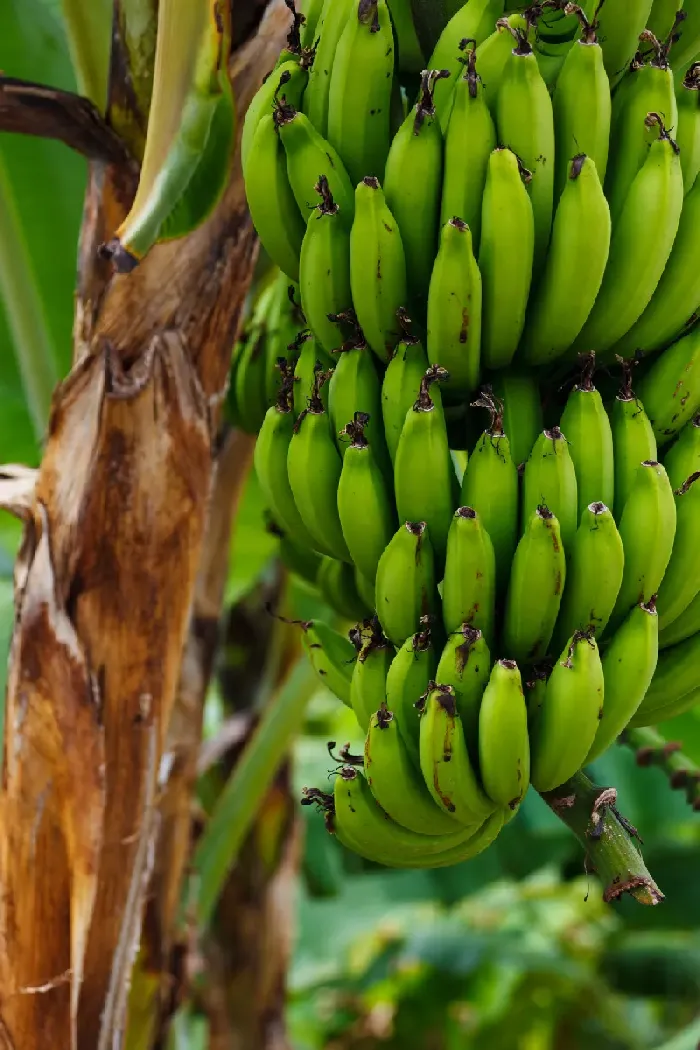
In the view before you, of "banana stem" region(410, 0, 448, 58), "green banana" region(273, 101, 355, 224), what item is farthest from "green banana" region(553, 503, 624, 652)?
"banana stem" region(410, 0, 448, 58)

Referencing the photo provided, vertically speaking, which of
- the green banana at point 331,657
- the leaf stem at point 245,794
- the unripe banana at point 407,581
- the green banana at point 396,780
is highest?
the unripe banana at point 407,581

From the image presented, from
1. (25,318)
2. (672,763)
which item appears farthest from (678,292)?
(25,318)

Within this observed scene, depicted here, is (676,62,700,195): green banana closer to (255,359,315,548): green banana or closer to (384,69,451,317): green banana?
(384,69,451,317): green banana

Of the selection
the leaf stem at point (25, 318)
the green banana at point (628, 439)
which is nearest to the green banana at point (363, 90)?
the green banana at point (628, 439)

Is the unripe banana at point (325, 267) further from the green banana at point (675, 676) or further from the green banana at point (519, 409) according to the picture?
the green banana at point (675, 676)

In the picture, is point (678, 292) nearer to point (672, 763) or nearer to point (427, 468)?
point (427, 468)

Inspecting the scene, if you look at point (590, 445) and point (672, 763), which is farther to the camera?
point (672, 763)

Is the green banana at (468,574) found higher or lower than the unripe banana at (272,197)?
lower
